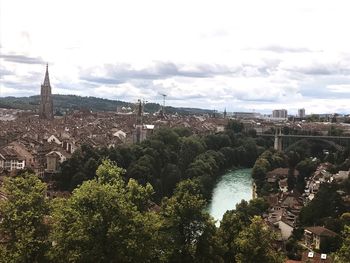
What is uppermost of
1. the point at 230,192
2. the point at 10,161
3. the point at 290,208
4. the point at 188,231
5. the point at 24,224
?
the point at 24,224

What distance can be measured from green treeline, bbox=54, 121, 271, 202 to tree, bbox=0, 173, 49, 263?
86.7ft

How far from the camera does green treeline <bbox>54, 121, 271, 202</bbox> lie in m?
46.2

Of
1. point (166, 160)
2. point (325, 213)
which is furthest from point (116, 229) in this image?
point (166, 160)

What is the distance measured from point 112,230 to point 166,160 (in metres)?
41.9

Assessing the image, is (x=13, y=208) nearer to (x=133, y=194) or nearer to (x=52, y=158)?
(x=133, y=194)

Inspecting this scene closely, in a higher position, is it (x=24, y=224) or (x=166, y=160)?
(x=24, y=224)

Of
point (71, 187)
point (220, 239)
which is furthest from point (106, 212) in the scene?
point (71, 187)

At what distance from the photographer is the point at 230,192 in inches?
2130

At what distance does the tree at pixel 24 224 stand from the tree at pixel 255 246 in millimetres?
6127

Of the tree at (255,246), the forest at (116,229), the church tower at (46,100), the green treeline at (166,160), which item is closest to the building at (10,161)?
the green treeline at (166,160)

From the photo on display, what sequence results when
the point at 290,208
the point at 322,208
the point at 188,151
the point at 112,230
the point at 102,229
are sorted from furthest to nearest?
the point at 188,151 → the point at 290,208 → the point at 322,208 → the point at 102,229 → the point at 112,230

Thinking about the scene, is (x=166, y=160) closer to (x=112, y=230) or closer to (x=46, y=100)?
(x=112, y=230)

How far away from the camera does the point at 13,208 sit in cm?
1739

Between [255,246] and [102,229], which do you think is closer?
[102,229]
